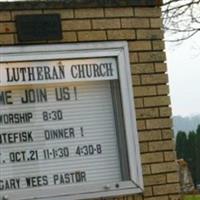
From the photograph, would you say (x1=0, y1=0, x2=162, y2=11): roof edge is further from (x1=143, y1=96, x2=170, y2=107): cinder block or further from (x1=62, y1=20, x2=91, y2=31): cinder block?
(x1=143, y1=96, x2=170, y2=107): cinder block

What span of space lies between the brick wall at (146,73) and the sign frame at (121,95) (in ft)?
0.21

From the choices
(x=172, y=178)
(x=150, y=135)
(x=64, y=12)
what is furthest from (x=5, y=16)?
(x=172, y=178)

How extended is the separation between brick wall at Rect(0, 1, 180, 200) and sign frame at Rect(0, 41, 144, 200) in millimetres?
65

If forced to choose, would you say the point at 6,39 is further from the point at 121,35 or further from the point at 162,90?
the point at 162,90

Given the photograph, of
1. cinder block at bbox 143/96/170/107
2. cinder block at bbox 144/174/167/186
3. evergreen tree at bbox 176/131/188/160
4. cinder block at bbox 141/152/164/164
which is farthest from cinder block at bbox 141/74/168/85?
evergreen tree at bbox 176/131/188/160

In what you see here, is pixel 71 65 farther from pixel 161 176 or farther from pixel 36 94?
pixel 161 176

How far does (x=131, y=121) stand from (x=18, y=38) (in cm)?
101

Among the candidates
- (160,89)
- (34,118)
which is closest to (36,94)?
(34,118)

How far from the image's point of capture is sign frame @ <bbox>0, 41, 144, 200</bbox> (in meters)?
5.51

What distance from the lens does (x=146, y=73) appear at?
594cm

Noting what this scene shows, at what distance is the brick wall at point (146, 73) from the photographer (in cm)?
578

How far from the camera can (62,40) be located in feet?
18.7

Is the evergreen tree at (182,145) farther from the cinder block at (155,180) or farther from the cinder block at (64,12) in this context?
the cinder block at (64,12)

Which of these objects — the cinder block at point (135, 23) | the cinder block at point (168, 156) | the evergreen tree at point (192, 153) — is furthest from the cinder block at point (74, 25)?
the evergreen tree at point (192, 153)
